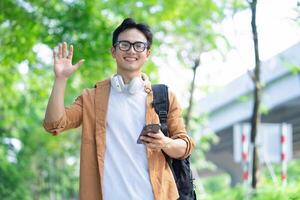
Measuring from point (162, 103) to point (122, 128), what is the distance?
0.85 feet

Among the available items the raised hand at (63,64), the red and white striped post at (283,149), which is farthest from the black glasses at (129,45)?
the red and white striped post at (283,149)

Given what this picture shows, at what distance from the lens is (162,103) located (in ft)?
12.9

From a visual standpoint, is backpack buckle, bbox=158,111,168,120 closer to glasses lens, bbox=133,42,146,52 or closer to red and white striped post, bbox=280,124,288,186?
glasses lens, bbox=133,42,146,52

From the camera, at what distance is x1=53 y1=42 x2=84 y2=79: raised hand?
3861 mm

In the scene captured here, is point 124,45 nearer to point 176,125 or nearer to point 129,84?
point 129,84

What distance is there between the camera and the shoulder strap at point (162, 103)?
390 centimetres

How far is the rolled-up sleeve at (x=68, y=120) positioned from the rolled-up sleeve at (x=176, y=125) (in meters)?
0.47

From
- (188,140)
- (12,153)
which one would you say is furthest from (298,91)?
(188,140)

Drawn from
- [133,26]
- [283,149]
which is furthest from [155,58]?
[133,26]

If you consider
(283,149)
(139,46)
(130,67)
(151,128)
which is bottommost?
(151,128)

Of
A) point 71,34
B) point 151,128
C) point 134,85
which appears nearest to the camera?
point 151,128

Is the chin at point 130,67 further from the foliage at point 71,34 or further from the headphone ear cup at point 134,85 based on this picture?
the foliage at point 71,34

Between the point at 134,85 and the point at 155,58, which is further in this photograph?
the point at 155,58

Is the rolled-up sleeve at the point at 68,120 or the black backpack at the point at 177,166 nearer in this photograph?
the rolled-up sleeve at the point at 68,120
